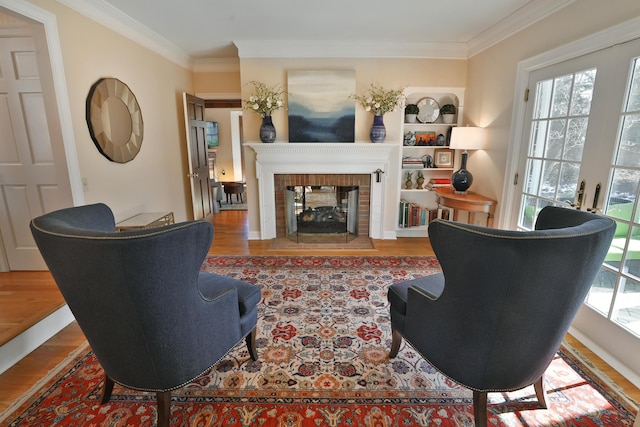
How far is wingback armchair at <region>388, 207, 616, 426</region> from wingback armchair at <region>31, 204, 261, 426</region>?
3.44 feet

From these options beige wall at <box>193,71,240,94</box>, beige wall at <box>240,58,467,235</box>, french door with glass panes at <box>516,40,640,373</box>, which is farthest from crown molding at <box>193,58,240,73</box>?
french door with glass panes at <box>516,40,640,373</box>

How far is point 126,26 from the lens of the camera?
3.20 meters

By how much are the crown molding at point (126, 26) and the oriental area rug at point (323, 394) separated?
2.73m

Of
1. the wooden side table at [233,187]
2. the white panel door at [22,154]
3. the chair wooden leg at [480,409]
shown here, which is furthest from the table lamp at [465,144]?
the wooden side table at [233,187]

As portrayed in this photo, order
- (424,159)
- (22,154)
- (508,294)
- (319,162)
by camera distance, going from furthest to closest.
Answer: (424,159)
(319,162)
(22,154)
(508,294)

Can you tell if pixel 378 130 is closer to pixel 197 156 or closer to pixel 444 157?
pixel 444 157

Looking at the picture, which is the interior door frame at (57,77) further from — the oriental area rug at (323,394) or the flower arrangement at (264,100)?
the flower arrangement at (264,100)

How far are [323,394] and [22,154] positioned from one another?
3.32 metres

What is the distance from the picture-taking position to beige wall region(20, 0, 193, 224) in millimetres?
2598

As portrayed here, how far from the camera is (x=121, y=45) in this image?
125 inches

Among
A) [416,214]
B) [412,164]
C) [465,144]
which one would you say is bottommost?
[416,214]

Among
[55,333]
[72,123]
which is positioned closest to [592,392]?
[55,333]

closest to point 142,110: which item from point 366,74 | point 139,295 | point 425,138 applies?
point 366,74

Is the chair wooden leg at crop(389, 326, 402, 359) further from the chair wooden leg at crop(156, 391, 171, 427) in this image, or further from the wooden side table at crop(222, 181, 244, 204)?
the wooden side table at crop(222, 181, 244, 204)
